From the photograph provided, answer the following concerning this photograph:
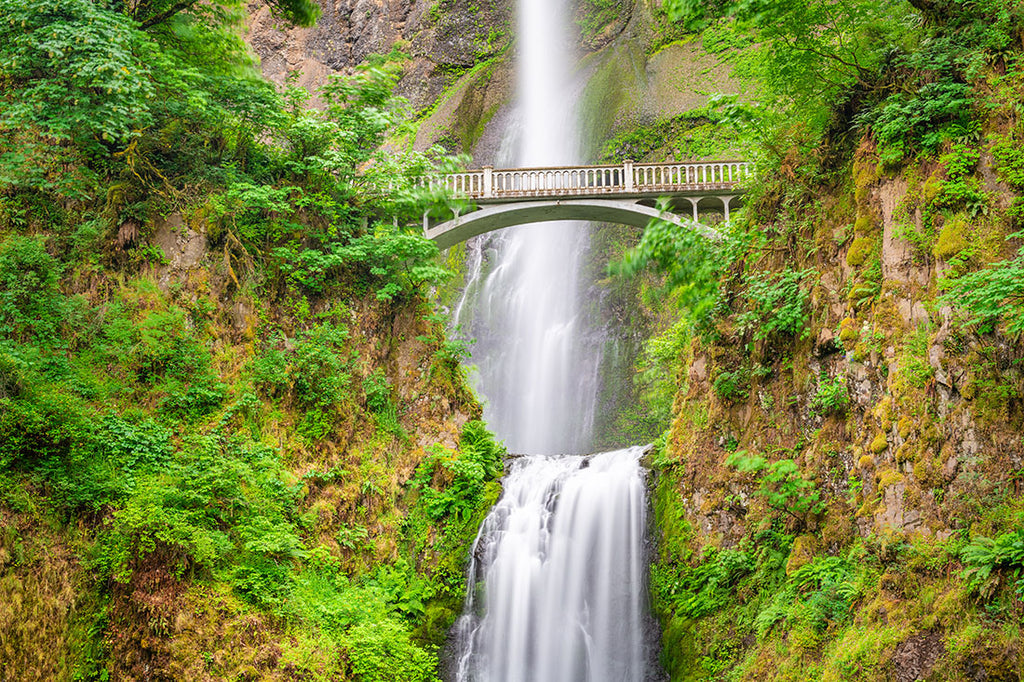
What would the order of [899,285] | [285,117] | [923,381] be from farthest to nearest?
1. [285,117]
2. [899,285]
3. [923,381]

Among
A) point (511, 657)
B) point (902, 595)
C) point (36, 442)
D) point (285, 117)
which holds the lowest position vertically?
point (511, 657)

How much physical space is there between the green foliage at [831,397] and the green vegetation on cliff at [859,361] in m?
0.04

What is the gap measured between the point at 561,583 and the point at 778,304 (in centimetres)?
522

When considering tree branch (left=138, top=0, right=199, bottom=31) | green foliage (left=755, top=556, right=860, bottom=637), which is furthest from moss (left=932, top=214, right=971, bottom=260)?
tree branch (left=138, top=0, right=199, bottom=31)

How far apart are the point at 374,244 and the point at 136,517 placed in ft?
20.5

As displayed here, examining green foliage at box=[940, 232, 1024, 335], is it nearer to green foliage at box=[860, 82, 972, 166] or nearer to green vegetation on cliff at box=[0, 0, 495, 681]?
green foliage at box=[860, 82, 972, 166]

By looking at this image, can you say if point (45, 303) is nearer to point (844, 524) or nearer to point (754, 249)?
point (754, 249)

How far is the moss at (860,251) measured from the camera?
25.5ft

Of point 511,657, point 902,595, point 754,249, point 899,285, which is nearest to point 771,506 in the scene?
point 902,595

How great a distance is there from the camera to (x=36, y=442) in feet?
27.1

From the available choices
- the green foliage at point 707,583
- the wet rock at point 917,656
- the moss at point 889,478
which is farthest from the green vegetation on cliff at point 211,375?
the moss at point 889,478

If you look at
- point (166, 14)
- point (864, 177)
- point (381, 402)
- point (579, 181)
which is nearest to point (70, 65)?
point (166, 14)

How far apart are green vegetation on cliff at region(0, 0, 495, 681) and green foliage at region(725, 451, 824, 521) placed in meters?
4.99

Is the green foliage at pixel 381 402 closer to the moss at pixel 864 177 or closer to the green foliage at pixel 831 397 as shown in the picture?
the green foliage at pixel 831 397
